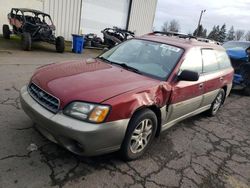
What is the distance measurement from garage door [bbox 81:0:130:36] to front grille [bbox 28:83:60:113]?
1269cm

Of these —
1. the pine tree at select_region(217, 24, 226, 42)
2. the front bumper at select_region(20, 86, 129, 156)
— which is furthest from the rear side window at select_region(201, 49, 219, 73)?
the pine tree at select_region(217, 24, 226, 42)

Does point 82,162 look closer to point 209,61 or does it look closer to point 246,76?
point 209,61

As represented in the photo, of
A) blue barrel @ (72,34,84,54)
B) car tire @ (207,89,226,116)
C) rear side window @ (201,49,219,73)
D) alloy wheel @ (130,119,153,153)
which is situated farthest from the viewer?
blue barrel @ (72,34,84,54)

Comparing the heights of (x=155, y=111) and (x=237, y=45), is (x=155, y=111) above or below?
below

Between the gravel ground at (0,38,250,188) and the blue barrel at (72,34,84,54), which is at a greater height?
the blue barrel at (72,34,84,54)

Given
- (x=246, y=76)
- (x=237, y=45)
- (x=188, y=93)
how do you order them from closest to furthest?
(x=188, y=93) → (x=246, y=76) → (x=237, y=45)

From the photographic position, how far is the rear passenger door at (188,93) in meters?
3.56

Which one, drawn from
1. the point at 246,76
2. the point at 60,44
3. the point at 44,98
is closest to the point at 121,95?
the point at 44,98

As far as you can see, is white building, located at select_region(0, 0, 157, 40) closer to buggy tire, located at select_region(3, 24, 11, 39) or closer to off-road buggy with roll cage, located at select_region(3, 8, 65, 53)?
buggy tire, located at select_region(3, 24, 11, 39)

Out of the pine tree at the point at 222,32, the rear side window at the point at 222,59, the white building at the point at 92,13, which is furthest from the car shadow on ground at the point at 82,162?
the pine tree at the point at 222,32

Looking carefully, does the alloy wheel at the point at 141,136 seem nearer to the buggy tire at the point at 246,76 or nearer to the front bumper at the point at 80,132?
the front bumper at the point at 80,132

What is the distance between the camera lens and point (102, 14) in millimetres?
15953

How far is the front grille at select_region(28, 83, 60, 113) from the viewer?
2.70 meters

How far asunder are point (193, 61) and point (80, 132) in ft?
7.76
